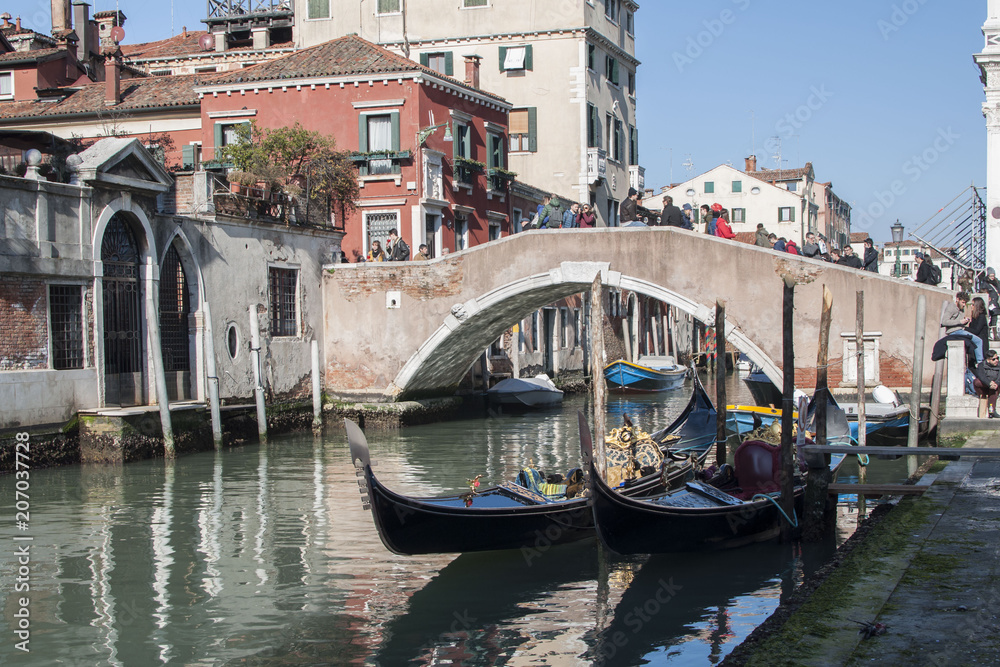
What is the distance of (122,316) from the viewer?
12.0 metres

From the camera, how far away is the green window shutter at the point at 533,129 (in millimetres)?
21922

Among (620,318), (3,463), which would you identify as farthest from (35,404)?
(620,318)

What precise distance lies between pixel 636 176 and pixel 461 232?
790 centimetres

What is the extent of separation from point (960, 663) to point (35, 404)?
30.7 ft

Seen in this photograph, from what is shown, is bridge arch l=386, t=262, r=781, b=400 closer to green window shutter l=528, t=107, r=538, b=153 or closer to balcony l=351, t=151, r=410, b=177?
balcony l=351, t=151, r=410, b=177

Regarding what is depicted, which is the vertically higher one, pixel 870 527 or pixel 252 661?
pixel 870 527

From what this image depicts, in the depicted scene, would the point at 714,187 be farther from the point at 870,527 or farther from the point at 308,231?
the point at 870,527

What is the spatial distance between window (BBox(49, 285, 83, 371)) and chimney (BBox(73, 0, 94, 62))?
10.9 metres

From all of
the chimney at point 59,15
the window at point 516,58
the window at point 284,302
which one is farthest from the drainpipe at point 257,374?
the chimney at point 59,15

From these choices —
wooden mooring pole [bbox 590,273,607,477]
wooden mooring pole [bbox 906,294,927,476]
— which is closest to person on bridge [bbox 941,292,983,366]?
wooden mooring pole [bbox 906,294,927,476]

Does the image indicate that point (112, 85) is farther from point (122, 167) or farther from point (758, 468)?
point (758, 468)

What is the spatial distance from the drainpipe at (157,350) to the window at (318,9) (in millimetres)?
11295

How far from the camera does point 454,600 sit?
20.5 ft

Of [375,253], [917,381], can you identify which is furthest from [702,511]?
[375,253]
